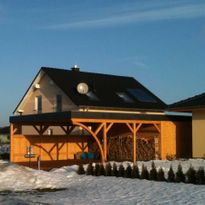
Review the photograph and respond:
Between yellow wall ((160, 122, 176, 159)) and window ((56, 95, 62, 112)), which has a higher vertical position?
window ((56, 95, 62, 112))

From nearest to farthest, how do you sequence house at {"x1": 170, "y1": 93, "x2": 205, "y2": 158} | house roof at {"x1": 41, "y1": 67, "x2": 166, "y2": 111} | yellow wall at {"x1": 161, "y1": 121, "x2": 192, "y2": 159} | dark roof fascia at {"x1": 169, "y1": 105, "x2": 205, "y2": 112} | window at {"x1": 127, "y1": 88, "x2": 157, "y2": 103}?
dark roof fascia at {"x1": 169, "y1": 105, "x2": 205, "y2": 112}
house at {"x1": 170, "y1": 93, "x2": 205, "y2": 158}
yellow wall at {"x1": 161, "y1": 121, "x2": 192, "y2": 159}
house roof at {"x1": 41, "y1": 67, "x2": 166, "y2": 111}
window at {"x1": 127, "y1": 88, "x2": 157, "y2": 103}

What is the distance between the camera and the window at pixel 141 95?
35109 millimetres

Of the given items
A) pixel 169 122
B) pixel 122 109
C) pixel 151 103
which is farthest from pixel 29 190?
pixel 151 103

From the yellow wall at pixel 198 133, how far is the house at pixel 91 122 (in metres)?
1.41

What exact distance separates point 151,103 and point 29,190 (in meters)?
20.9

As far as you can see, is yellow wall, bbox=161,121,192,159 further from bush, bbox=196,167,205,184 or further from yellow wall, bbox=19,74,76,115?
bush, bbox=196,167,205,184

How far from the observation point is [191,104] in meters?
24.5

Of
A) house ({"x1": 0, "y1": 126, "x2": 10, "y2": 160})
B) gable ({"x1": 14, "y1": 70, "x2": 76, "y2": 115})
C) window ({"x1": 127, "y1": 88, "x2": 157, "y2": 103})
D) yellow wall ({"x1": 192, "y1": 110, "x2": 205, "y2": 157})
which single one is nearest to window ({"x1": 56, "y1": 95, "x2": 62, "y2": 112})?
gable ({"x1": 14, "y1": 70, "x2": 76, "y2": 115})

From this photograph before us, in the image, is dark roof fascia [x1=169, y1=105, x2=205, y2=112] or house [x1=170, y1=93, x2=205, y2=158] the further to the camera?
house [x1=170, y1=93, x2=205, y2=158]

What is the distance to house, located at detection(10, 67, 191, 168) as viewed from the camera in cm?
2394

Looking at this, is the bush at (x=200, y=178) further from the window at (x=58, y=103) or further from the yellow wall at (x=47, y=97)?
the window at (x=58, y=103)

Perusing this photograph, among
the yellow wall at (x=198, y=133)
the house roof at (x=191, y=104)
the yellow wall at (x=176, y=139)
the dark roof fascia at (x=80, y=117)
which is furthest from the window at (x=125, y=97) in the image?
the yellow wall at (x=198, y=133)

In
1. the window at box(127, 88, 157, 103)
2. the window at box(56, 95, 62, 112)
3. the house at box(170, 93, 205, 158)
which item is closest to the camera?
the house at box(170, 93, 205, 158)

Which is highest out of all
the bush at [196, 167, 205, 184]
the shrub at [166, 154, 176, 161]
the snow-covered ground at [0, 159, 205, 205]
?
the shrub at [166, 154, 176, 161]
